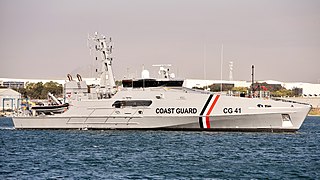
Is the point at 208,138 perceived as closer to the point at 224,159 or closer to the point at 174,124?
the point at 174,124

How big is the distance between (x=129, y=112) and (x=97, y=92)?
4448 mm

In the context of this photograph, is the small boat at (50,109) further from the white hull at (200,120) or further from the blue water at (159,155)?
the blue water at (159,155)

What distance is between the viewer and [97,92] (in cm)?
5012

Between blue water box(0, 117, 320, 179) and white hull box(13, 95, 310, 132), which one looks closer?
blue water box(0, 117, 320, 179)

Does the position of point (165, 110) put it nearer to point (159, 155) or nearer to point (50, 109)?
point (50, 109)

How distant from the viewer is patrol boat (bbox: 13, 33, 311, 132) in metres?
44.1

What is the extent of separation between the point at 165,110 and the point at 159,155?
14.1 metres

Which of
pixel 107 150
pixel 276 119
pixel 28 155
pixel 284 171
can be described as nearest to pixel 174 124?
pixel 276 119

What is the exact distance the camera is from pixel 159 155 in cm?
3172

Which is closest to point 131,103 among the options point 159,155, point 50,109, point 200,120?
point 200,120

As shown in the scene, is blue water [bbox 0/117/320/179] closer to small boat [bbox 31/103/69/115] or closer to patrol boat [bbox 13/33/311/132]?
patrol boat [bbox 13/33/311/132]

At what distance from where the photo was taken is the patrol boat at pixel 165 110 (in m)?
44.1

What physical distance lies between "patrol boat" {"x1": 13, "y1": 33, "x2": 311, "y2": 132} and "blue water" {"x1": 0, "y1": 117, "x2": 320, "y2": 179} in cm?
111

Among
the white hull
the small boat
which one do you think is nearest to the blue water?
the white hull
